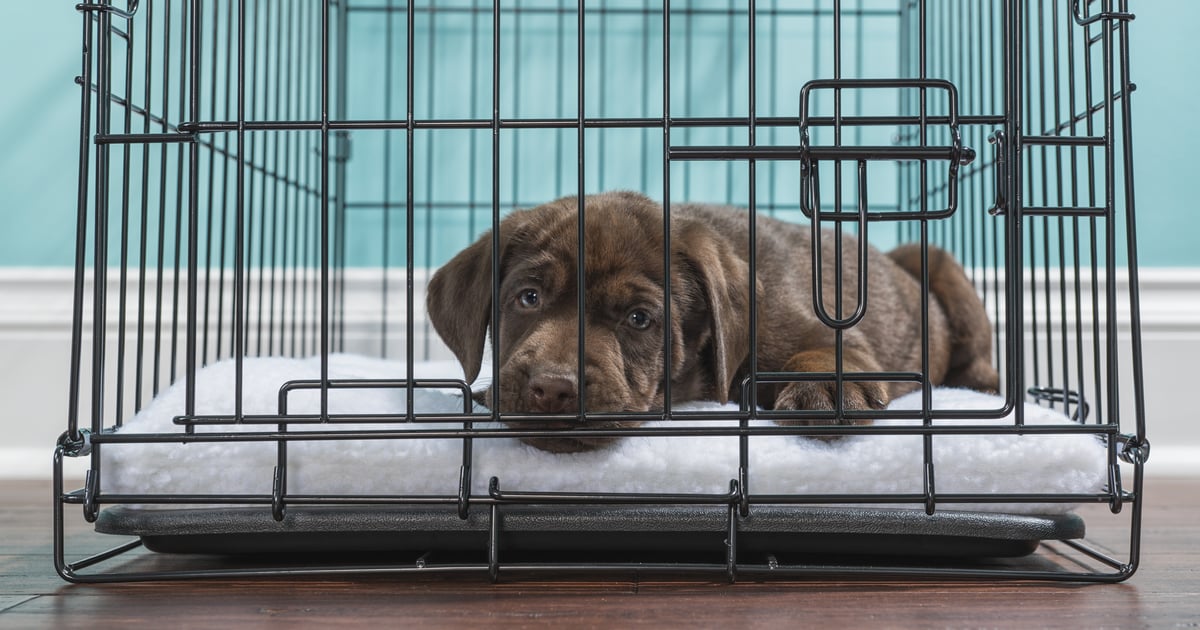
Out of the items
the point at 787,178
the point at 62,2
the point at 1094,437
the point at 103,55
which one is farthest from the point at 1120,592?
the point at 62,2

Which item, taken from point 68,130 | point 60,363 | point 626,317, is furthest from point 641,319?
point 68,130

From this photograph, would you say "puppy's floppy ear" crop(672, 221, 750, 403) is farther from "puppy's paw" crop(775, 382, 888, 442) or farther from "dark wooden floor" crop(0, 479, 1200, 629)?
"dark wooden floor" crop(0, 479, 1200, 629)

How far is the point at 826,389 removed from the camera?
5.65 feet

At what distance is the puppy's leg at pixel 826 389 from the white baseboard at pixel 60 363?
61.6 inches

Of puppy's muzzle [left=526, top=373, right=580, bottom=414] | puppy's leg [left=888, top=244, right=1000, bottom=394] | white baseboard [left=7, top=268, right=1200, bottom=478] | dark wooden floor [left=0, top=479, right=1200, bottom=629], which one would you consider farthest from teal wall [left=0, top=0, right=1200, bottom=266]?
dark wooden floor [left=0, top=479, right=1200, bottom=629]

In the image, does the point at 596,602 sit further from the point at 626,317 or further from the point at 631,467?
the point at 626,317

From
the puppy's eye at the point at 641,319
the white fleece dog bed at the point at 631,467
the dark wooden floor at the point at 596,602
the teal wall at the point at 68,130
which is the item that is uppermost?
the teal wall at the point at 68,130

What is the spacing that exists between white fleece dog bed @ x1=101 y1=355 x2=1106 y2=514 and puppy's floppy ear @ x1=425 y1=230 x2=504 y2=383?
0.31 m

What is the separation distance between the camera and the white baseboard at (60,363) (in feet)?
9.98

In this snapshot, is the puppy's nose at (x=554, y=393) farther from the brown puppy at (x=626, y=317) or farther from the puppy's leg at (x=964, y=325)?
the puppy's leg at (x=964, y=325)

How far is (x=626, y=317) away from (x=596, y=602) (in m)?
0.60

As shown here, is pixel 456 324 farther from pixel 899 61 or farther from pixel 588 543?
pixel 899 61

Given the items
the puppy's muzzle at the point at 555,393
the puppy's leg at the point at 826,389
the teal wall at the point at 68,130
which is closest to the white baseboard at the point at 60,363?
the teal wall at the point at 68,130

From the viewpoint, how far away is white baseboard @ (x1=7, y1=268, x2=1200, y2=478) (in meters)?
3.04
